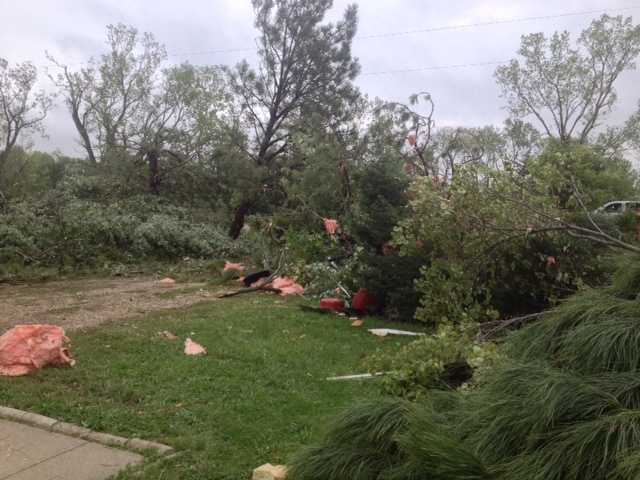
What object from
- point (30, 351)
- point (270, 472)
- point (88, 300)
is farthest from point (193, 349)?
point (88, 300)

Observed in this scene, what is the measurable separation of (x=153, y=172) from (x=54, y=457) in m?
15.3

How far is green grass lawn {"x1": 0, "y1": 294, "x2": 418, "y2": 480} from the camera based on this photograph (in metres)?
3.49

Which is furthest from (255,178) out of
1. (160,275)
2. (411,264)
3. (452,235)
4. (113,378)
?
(113,378)

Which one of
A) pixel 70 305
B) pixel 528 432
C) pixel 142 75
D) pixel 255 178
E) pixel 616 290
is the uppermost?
pixel 142 75

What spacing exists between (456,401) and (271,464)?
43.3 inches

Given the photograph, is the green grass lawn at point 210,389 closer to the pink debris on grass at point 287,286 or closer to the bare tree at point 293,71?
the pink debris on grass at point 287,286

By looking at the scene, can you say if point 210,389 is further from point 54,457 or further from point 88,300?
point 88,300

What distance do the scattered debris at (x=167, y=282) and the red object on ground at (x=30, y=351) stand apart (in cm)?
607

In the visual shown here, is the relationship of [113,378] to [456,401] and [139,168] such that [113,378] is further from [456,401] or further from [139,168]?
[139,168]

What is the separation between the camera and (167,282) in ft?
38.5

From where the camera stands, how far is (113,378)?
4.71 metres

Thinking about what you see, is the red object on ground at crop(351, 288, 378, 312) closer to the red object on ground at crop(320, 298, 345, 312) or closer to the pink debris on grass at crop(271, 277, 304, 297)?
the red object on ground at crop(320, 298, 345, 312)

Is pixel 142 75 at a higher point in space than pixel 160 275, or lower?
higher

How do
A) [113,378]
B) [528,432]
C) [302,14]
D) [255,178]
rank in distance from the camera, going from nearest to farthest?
1. [528,432]
2. [113,378]
3. [255,178]
4. [302,14]
